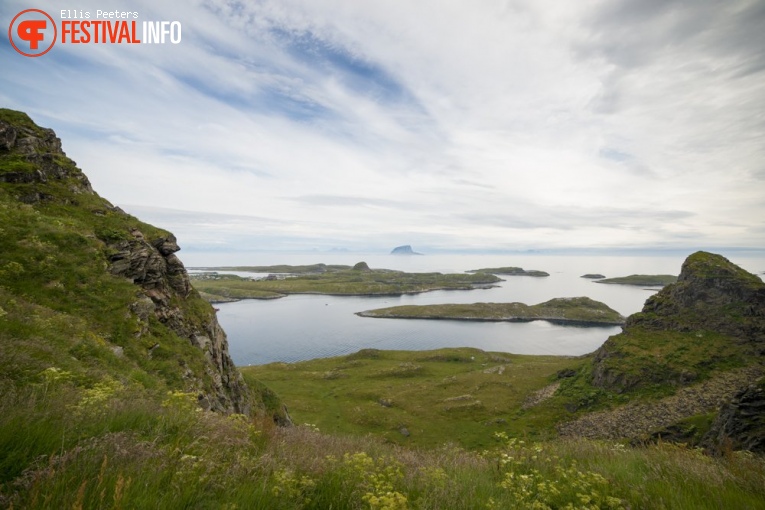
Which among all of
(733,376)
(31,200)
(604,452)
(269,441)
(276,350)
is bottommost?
(276,350)

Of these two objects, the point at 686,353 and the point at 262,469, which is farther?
the point at 686,353

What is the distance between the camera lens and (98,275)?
20.6 metres

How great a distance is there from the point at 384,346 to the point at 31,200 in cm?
12033

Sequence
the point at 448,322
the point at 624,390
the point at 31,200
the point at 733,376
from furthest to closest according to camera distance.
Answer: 1. the point at 448,322
2. the point at 624,390
3. the point at 733,376
4. the point at 31,200

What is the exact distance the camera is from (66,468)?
405 centimetres

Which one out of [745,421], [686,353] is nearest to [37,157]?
[745,421]

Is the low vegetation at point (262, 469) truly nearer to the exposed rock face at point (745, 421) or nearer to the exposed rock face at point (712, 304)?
the exposed rock face at point (745, 421)

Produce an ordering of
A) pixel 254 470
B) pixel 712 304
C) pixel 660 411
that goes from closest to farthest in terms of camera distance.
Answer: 1. pixel 254 470
2. pixel 660 411
3. pixel 712 304

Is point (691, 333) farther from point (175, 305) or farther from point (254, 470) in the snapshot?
point (254, 470)

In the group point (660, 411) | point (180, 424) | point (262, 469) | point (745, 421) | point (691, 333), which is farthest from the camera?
point (691, 333)

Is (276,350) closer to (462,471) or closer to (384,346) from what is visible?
(384,346)

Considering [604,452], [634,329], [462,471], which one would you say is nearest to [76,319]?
[462,471]

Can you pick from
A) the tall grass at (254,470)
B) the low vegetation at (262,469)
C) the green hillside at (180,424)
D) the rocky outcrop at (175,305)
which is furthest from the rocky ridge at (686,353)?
the rocky outcrop at (175,305)

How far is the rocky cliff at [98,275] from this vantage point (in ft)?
57.1
